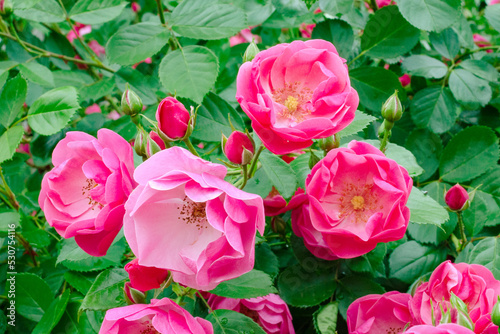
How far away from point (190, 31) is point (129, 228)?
61cm

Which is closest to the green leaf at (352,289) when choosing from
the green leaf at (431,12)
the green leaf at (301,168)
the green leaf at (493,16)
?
the green leaf at (301,168)

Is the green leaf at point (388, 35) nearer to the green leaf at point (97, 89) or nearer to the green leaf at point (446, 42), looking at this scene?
the green leaf at point (446, 42)

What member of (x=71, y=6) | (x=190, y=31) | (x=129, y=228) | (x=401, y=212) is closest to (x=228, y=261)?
(x=129, y=228)

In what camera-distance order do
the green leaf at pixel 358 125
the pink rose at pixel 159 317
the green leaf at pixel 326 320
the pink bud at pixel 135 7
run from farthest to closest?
1. the pink bud at pixel 135 7
2. the green leaf at pixel 358 125
3. the green leaf at pixel 326 320
4. the pink rose at pixel 159 317

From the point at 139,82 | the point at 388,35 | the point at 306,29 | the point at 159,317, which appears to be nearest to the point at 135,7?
the point at 306,29

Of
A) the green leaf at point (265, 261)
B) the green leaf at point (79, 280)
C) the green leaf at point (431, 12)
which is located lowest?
the green leaf at point (265, 261)

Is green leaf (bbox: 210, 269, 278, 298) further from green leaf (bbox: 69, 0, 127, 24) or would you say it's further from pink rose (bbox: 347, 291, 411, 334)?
green leaf (bbox: 69, 0, 127, 24)

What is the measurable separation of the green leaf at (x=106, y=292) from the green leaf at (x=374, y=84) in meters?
0.71

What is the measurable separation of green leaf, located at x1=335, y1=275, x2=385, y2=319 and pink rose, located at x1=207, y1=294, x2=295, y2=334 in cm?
12

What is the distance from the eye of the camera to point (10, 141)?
1.07m

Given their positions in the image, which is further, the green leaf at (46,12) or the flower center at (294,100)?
the green leaf at (46,12)

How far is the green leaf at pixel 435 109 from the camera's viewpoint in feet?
3.97

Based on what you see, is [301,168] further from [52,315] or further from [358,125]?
[52,315]

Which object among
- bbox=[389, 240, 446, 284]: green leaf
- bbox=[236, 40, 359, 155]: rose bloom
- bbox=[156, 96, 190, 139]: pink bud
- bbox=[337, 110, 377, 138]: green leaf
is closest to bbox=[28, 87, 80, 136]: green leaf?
bbox=[156, 96, 190, 139]: pink bud
